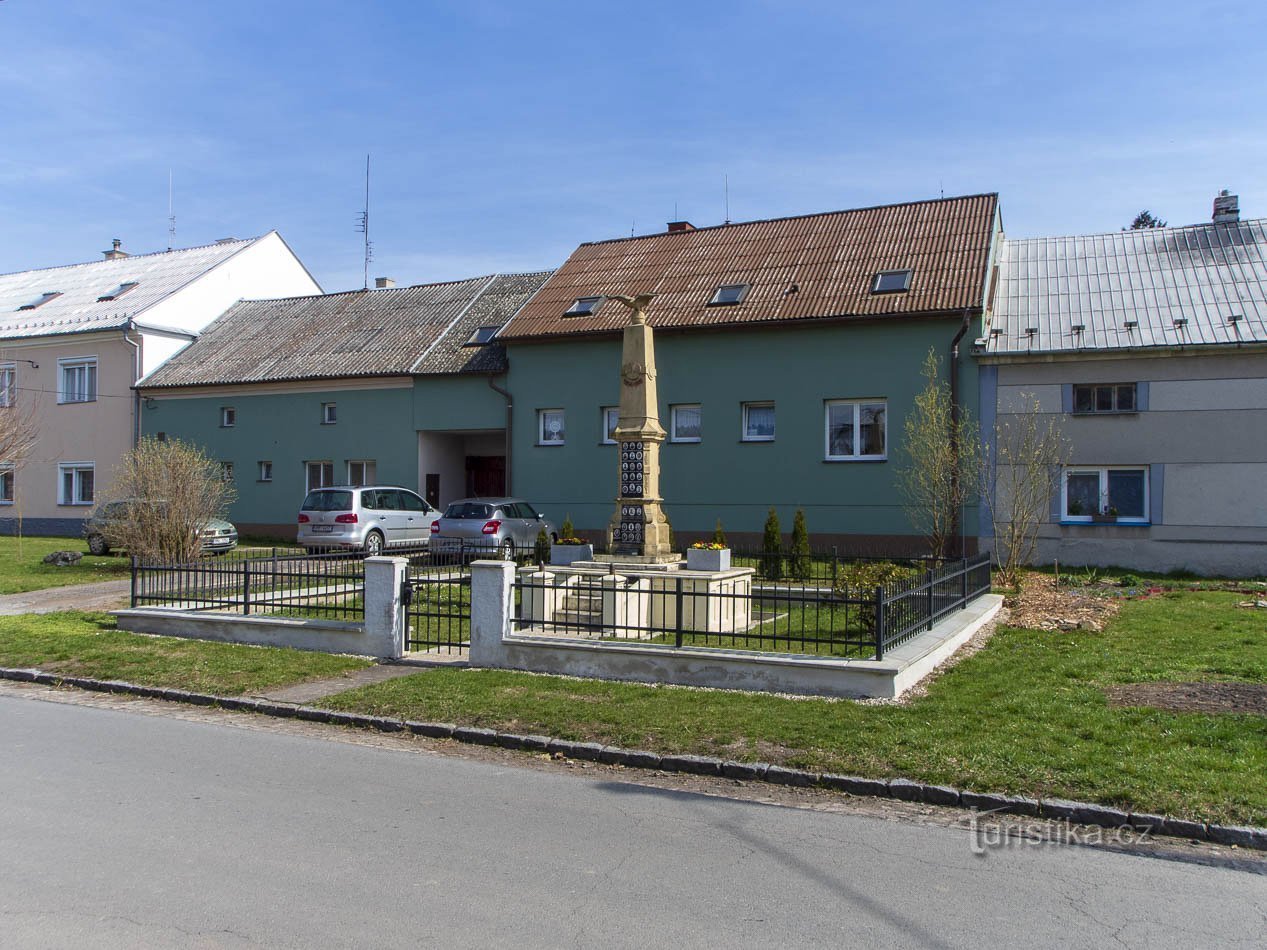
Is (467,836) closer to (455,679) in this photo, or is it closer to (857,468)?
(455,679)

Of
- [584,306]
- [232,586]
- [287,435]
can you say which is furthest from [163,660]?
[287,435]

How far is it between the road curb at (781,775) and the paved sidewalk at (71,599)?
6.94m

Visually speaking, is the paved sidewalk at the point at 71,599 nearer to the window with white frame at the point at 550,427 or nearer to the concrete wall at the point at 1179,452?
the window with white frame at the point at 550,427

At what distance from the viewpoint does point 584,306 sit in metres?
25.9

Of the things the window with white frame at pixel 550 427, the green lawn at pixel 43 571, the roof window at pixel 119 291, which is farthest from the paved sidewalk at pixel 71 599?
the roof window at pixel 119 291

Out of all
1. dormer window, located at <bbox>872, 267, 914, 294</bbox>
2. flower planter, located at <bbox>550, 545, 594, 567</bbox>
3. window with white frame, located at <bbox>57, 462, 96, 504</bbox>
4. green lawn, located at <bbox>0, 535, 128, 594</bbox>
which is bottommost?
green lawn, located at <bbox>0, 535, 128, 594</bbox>

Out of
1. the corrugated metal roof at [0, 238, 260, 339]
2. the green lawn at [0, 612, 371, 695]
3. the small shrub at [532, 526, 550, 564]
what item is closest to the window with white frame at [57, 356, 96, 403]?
the corrugated metal roof at [0, 238, 260, 339]

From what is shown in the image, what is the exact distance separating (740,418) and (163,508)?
1228 cm

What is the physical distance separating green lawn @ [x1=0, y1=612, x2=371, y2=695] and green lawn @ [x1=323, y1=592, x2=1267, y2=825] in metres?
1.34

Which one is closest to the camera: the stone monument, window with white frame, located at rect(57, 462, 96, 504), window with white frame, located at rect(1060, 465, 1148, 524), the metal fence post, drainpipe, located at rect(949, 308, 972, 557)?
the metal fence post

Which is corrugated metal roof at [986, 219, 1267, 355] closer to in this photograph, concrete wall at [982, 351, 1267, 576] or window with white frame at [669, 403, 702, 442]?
concrete wall at [982, 351, 1267, 576]

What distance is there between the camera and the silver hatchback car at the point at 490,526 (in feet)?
72.3

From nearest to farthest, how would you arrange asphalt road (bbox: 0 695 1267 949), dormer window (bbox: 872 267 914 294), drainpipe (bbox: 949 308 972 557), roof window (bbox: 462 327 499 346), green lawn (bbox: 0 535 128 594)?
asphalt road (bbox: 0 695 1267 949) < green lawn (bbox: 0 535 128 594) < drainpipe (bbox: 949 308 972 557) < dormer window (bbox: 872 267 914 294) < roof window (bbox: 462 327 499 346)

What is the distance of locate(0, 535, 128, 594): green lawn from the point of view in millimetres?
18688
